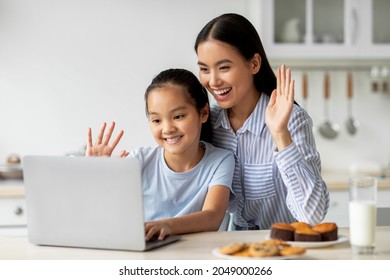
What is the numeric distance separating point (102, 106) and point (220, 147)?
1.34m

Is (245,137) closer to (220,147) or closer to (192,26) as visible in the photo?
(220,147)

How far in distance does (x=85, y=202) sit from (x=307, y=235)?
0.36m

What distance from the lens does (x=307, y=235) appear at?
114 centimetres

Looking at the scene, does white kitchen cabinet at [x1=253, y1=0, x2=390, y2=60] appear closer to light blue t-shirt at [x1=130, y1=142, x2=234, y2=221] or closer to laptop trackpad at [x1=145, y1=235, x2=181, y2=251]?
light blue t-shirt at [x1=130, y1=142, x2=234, y2=221]

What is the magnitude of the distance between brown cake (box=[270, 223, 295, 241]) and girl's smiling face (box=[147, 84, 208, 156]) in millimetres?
362

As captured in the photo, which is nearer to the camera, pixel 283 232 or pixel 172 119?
pixel 283 232

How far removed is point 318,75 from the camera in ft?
9.97

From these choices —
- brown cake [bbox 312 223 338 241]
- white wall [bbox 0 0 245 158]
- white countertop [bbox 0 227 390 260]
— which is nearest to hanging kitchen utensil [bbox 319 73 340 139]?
white wall [bbox 0 0 245 158]

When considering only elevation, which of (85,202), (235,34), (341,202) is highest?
(235,34)

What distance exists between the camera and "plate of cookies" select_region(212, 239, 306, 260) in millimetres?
1046

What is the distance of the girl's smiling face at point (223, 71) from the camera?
60.8 inches

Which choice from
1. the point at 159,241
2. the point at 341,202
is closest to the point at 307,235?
the point at 159,241

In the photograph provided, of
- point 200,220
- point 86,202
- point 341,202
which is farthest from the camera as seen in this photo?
point 341,202

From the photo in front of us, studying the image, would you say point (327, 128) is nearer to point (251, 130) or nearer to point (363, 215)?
point (251, 130)
